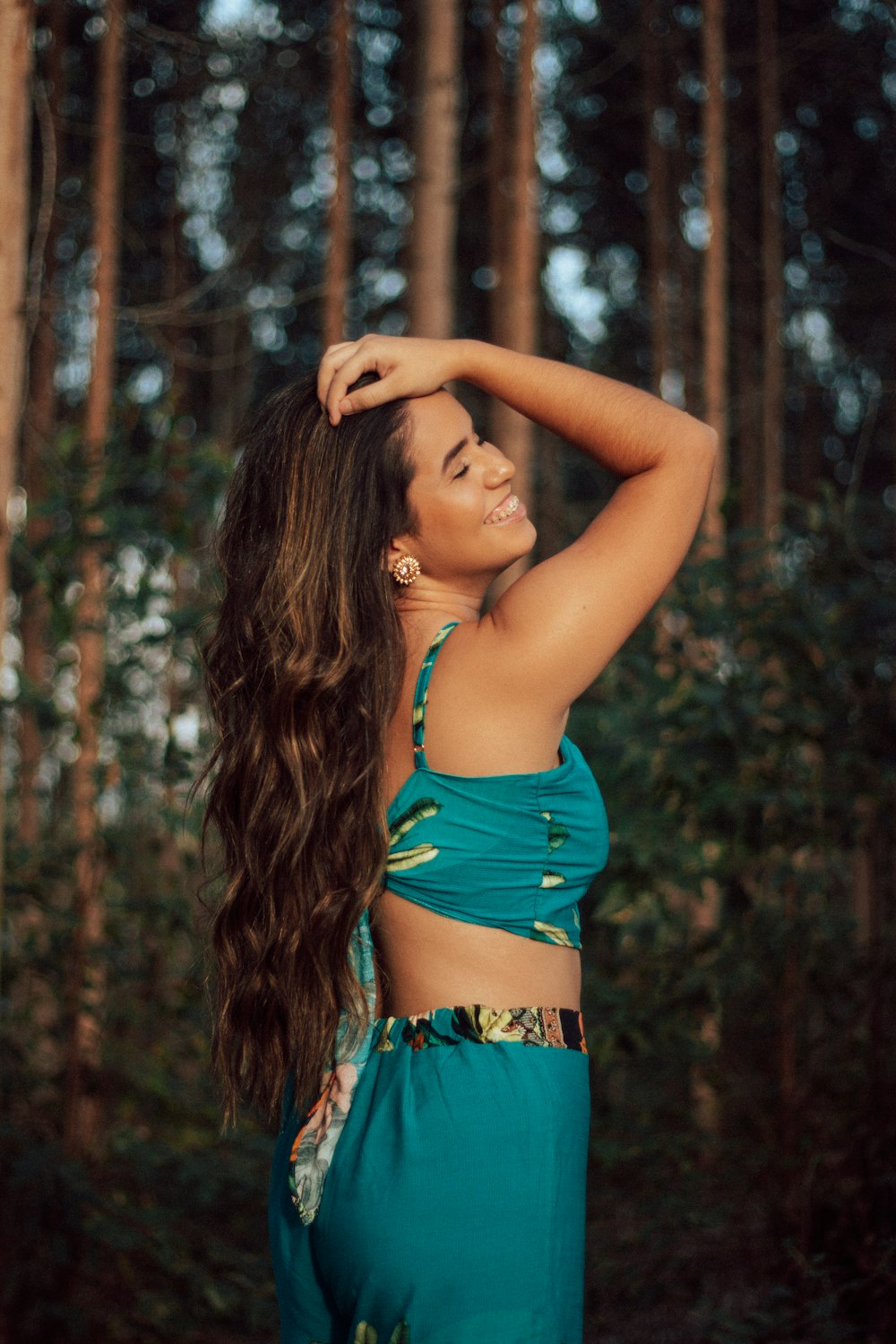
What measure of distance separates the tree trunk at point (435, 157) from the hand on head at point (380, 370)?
18.6ft

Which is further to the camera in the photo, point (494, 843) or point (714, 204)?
point (714, 204)

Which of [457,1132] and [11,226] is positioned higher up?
[11,226]

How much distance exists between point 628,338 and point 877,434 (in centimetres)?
348

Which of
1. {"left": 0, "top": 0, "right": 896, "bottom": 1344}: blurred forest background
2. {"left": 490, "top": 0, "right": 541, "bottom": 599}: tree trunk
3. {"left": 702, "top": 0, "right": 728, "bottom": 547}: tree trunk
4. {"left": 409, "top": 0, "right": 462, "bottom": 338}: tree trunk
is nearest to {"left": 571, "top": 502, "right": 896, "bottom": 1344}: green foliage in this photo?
{"left": 0, "top": 0, "right": 896, "bottom": 1344}: blurred forest background

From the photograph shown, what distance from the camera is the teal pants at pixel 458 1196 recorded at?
1.48 meters

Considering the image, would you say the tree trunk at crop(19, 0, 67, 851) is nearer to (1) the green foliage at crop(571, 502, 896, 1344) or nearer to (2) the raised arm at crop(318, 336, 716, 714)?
(1) the green foliage at crop(571, 502, 896, 1344)

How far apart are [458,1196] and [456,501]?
88 centimetres

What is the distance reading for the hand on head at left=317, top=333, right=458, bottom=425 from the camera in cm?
171

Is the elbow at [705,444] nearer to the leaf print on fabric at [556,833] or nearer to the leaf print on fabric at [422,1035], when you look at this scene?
the leaf print on fabric at [556,833]

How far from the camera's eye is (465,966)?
5.28ft

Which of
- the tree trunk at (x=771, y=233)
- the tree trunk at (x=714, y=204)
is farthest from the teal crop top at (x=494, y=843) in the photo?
the tree trunk at (x=771, y=233)

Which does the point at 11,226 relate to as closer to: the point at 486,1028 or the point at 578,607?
the point at 578,607

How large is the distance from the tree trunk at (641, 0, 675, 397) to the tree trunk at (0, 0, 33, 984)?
984 cm

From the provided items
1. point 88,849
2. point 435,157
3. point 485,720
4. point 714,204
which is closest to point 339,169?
point 435,157
